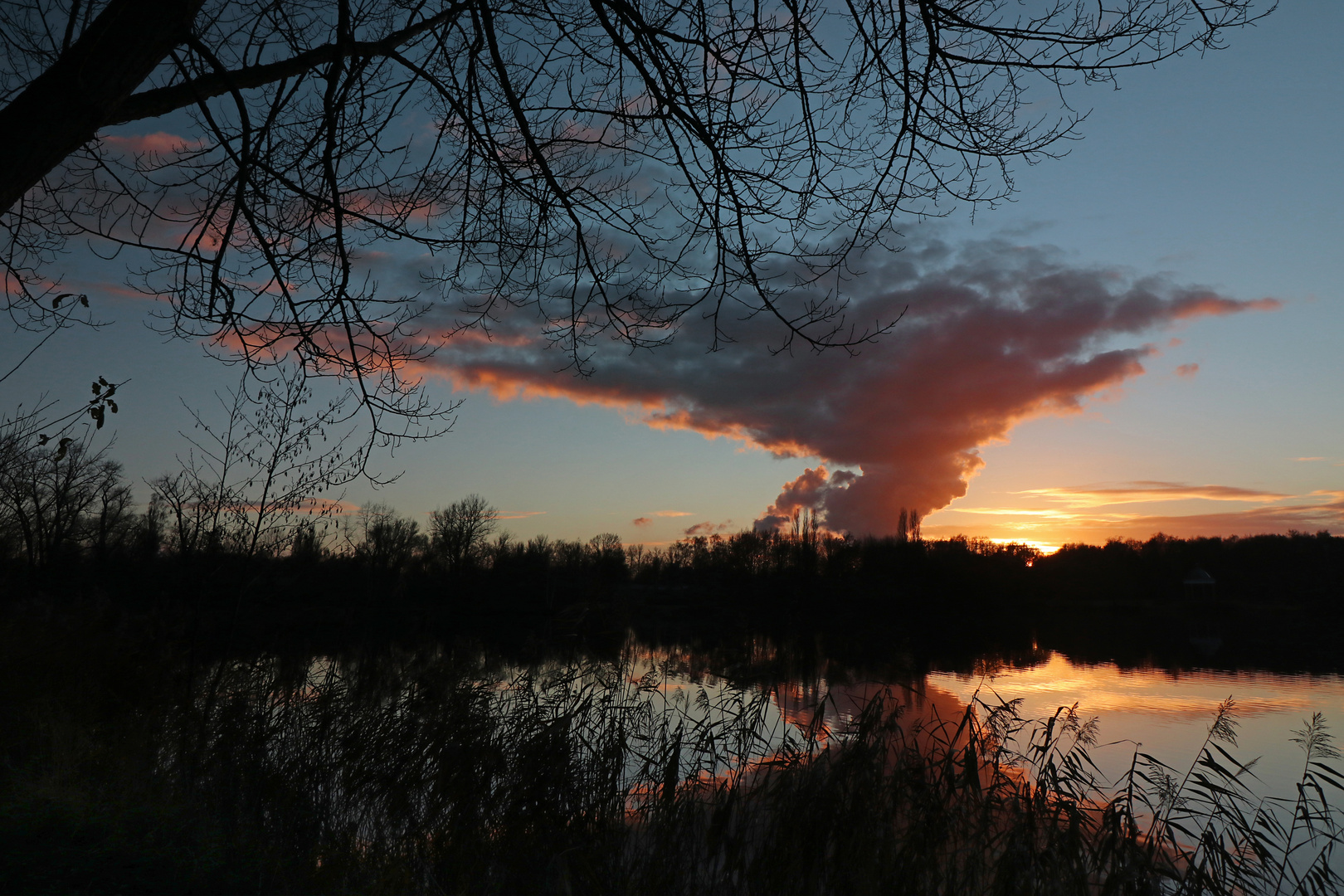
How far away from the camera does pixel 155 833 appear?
15.7 feet

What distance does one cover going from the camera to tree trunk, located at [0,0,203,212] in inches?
103

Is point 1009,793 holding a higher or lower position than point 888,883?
higher

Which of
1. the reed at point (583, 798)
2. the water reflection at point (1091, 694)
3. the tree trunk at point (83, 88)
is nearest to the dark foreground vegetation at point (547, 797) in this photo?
the reed at point (583, 798)

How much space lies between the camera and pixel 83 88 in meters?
2.69

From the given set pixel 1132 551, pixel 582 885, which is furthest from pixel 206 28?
pixel 1132 551

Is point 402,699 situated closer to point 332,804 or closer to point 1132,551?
point 332,804

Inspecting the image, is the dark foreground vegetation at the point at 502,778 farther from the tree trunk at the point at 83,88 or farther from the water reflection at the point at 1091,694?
the tree trunk at the point at 83,88

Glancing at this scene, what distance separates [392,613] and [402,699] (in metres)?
31.4

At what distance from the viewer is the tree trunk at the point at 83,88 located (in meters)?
2.61

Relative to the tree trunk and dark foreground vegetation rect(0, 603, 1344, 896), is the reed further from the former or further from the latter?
the tree trunk

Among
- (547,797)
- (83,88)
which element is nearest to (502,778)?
(547,797)

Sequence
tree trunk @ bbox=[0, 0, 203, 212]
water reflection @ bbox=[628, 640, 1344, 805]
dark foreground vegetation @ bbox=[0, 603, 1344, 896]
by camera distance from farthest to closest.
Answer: water reflection @ bbox=[628, 640, 1344, 805], dark foreground vegetation @ bbox=[0, 603, 1344, 896], tree trunk @ bbox=[0, 0, 203, 212]

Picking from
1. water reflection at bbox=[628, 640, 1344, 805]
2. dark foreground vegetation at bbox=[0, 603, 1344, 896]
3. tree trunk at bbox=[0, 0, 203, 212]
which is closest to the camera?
tree trunk at bbox=[0, 0, 203, 212]

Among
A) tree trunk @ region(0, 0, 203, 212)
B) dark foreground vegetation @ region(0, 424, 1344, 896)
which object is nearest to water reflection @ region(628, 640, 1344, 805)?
dark foreground vegetation @ region(0, 424, 1344, 896)
